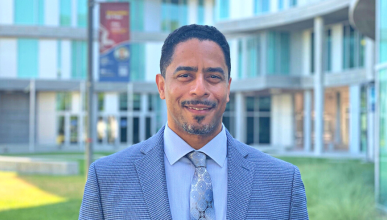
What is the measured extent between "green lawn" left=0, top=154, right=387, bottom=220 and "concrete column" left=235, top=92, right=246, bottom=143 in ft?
69.8

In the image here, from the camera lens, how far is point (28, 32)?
35.6 metres

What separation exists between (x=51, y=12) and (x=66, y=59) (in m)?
3.75

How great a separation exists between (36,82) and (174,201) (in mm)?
35740

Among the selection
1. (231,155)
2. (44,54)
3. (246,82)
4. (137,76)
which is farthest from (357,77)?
(231,155)

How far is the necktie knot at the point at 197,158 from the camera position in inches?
88.2

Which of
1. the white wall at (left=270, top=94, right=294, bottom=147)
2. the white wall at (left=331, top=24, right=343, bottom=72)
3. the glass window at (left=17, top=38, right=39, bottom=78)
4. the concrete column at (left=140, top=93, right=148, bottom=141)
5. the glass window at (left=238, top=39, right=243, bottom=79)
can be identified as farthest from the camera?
the concrete column at (left=140, top=93, right=148, bottom=141)

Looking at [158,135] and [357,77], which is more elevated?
[357,77]

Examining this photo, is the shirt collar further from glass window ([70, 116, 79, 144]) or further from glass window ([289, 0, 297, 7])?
glass window ([70, 116, 79, 144])

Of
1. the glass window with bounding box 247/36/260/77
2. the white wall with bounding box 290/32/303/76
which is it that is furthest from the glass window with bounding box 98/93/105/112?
the white wall with bounding box 290/32/303/76

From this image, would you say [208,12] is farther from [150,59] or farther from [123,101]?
[123,101]

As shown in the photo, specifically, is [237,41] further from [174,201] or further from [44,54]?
[174,201]

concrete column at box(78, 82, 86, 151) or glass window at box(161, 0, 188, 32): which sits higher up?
glass window at box(161, 0, 188, 32)

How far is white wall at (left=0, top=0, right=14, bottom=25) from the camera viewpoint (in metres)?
35.2

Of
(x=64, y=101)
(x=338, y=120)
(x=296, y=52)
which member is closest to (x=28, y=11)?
(x=64, y=101)
